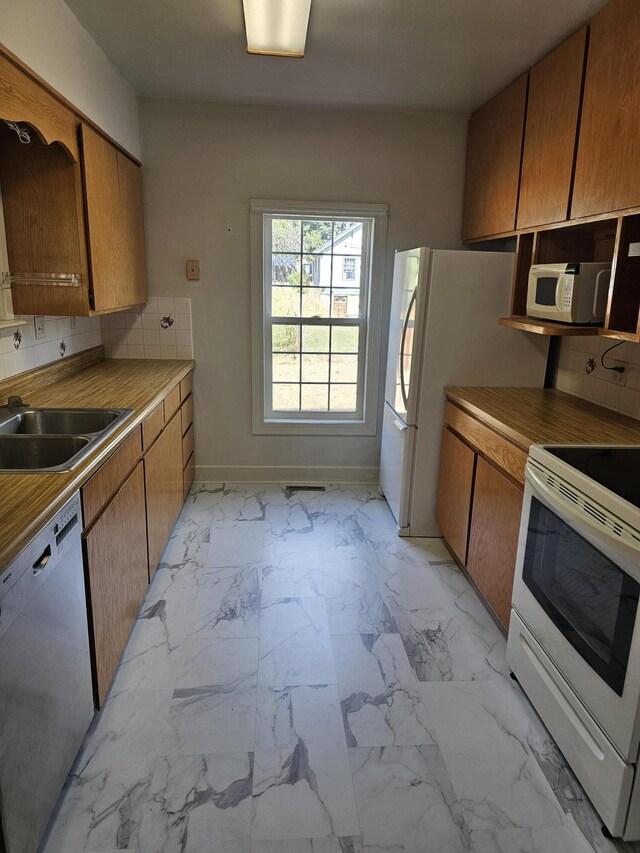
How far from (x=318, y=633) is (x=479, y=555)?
80cm

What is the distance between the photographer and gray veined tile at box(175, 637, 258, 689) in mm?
2049

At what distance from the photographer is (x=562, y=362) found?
2.98m

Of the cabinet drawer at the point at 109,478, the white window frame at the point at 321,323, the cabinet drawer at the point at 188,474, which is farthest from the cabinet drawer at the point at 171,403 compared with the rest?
the white window frame at the point at 321,323

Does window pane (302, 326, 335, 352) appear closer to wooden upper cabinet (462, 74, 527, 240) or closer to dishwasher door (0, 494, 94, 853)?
wooden upper cabinet (462, 74, 527, 240)

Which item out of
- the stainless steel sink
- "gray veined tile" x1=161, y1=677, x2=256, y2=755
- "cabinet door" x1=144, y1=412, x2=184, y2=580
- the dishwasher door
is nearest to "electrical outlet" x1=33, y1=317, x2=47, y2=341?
the stainless steel sink

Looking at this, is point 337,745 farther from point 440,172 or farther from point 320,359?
point 440,172

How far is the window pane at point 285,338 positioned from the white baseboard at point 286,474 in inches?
32.9

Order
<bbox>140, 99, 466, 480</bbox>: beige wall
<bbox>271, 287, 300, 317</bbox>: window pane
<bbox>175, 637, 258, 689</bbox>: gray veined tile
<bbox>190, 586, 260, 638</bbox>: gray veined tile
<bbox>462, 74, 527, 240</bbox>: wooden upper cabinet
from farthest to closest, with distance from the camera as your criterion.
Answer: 1. <bbox>271, 287, 300, 317</bbox>: window pane
2. <bbox>140, 99, 466, 480</bbox>: beige wall
3. <bbox>462, 74, 527, 240</bbox>: wooden upper cabinet
4. <bbox>190, 586, 260, 638</bbox>: gray veined tile
5. <bbox>175, 637, 258, 689</bbox>: gray veined tile

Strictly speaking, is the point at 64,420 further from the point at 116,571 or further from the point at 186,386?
the point at 186,386

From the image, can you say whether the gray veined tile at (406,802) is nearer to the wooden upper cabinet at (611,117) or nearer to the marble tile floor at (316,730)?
the marble tile floor at (316,730)

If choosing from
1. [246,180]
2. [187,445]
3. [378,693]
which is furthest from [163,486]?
[246,180]

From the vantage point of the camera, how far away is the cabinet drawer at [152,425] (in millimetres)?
2412

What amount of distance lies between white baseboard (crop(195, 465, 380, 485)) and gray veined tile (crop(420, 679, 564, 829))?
2054mm

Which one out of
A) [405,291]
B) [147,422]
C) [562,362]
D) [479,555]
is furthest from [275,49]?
[479,555]
